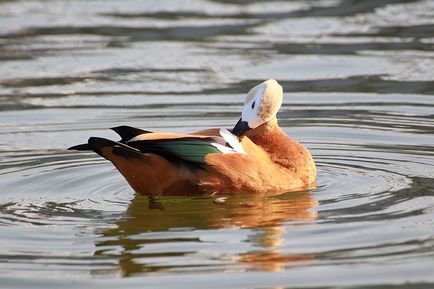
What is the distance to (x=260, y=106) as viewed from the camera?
9828 mm

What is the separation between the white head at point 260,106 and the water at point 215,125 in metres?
0.71

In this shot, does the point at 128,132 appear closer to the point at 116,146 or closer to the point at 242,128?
the point at 116,146

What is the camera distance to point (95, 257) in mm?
7770

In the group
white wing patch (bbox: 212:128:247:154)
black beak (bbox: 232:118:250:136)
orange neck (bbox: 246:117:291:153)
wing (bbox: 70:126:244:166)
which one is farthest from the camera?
orange neck (bbox: 246:117:291:153)

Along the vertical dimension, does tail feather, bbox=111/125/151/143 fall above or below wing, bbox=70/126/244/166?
above

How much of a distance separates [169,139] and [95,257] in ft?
4.84

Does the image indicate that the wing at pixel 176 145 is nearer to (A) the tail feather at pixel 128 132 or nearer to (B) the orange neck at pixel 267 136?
(A) the tail feather at pixel 128 132

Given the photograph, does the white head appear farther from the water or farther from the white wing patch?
the water

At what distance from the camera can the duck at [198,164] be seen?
29.7ft

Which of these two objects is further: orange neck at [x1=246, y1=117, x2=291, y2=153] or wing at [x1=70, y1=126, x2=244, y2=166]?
orange neck at [x1=246, y1=117, x2=291, y2=153]

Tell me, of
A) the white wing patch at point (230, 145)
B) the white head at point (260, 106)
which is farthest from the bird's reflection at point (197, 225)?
the white head at point (260, 106)

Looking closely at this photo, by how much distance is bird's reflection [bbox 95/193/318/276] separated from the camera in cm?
760

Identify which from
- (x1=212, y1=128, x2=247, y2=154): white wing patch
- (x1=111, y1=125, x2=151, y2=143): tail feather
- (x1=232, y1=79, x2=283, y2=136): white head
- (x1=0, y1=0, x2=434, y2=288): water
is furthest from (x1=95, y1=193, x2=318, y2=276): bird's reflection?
(x1=232, y1=79, x2=283, y2=136): white head

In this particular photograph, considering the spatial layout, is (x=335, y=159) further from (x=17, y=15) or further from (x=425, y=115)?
(x=17, y=15)
